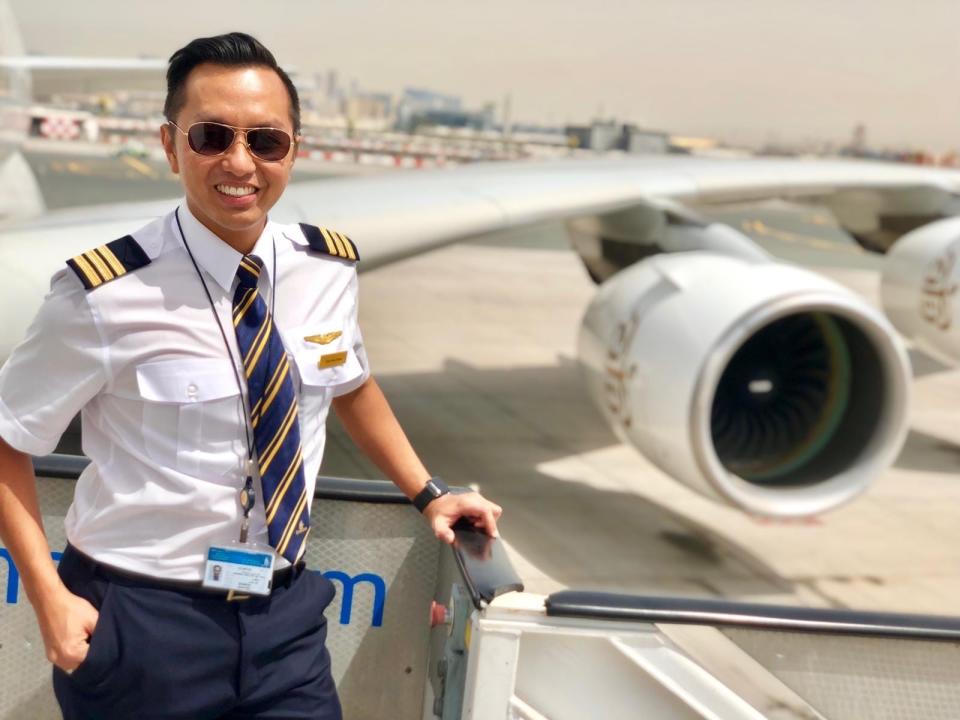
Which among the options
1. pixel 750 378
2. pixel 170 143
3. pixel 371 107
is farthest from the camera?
pixel 371 107

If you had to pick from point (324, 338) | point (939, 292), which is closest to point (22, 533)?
point (324, 338)

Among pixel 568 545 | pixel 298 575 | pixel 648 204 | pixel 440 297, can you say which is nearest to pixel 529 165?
pixel 648 204

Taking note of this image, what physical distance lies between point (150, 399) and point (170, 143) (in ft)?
1.28

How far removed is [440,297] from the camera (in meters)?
12.3

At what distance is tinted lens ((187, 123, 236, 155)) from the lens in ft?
5.21

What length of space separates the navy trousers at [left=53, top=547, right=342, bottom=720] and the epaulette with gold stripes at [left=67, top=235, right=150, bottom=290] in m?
0.43

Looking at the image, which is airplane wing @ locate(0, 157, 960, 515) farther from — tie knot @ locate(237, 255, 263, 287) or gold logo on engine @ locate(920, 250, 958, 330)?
tie knot @ locate(237, 255, 263, 287)

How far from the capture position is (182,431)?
1611 millimetres

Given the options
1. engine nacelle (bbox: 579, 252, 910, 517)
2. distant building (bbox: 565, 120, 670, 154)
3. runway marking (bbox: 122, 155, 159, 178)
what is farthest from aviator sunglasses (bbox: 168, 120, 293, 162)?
runway marking (bbox: 122, 155, 159, 178)

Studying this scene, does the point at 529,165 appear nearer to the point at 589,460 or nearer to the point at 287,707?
the point at 589,460

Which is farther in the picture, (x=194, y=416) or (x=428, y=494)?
(x=428, y=494)

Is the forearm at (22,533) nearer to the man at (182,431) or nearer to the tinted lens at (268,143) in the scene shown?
the man at (182,431)

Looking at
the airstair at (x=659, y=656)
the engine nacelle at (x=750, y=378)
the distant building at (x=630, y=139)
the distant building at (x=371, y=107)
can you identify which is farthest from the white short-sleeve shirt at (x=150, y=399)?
the distant building at (x=371, y=107)

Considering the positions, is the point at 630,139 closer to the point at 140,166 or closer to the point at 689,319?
the point at 689,319
